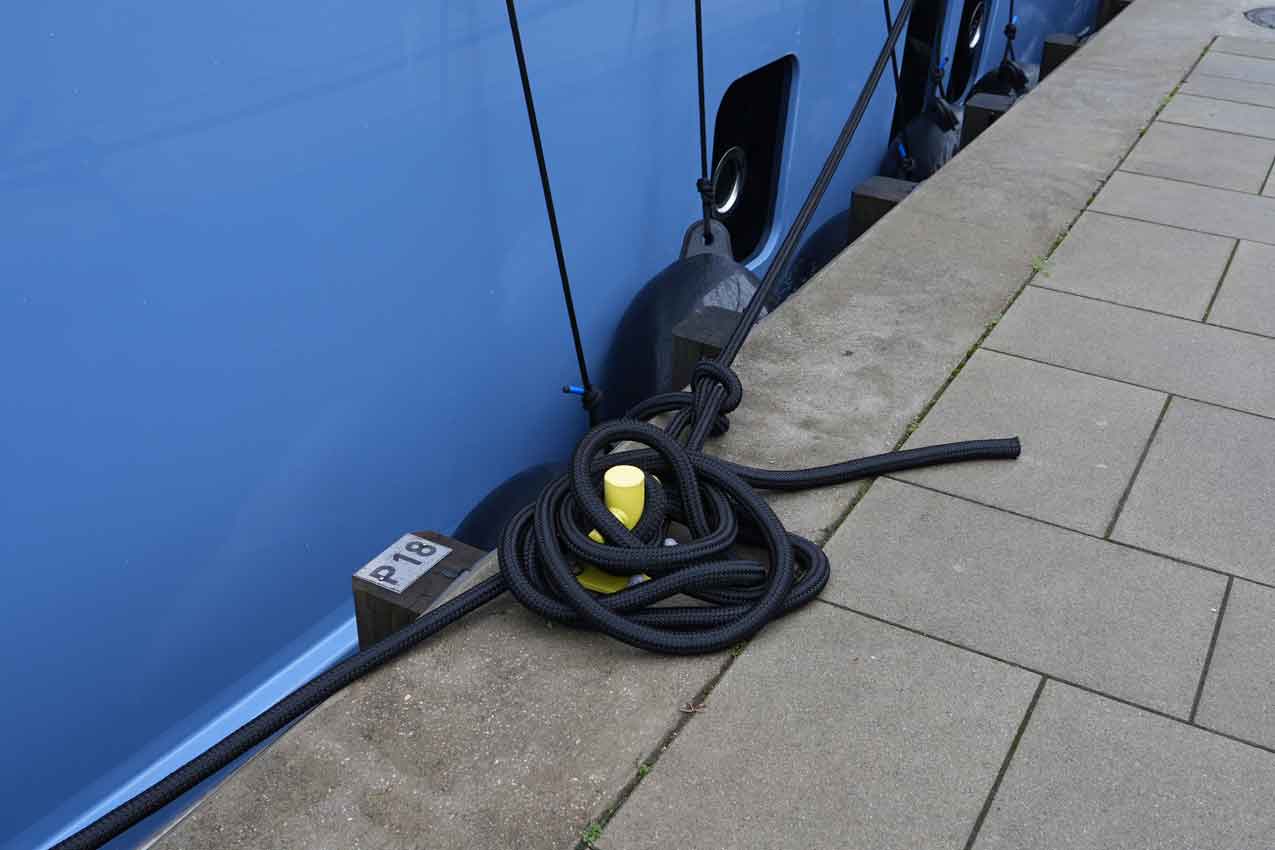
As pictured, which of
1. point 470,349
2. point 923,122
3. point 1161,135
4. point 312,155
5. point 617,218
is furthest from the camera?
point 923,122

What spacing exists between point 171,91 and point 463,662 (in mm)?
1000

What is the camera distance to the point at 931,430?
2.39 meters

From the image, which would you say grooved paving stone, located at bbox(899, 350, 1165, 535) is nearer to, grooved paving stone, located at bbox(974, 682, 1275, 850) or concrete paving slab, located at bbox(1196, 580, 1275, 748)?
concrete paving slab, located at bbox(1196, 580, 1275, 748)

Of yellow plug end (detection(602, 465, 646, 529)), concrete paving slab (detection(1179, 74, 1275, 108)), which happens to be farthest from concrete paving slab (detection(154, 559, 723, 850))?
concrete paving slab (detection(1179, 74, 1275, 108))

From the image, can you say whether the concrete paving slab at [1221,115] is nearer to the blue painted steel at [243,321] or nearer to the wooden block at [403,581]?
the blue painted steel at [243,321]

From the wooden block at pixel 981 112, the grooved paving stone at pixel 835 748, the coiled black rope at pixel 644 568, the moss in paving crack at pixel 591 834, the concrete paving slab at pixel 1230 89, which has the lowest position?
the wooden block at pixel 981 112

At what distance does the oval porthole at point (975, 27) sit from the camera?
6020 millimetres

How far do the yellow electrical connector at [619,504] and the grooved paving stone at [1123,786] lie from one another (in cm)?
67

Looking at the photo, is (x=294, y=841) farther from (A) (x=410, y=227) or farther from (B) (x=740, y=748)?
(A) (x=410, y=227)

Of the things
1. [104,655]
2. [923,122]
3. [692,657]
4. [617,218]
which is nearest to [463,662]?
[692,657]

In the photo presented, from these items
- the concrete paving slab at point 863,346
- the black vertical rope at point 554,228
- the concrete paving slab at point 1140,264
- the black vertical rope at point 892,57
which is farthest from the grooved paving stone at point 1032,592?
the black vertical rope at point 892,57

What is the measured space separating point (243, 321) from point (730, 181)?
2.43 metres

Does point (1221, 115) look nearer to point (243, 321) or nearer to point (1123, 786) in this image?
point (1123, 786)

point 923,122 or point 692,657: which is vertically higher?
point 692,657
